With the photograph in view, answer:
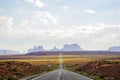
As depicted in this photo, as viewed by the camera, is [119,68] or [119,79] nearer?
[119,79]

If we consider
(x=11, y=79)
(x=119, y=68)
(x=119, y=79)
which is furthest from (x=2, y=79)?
(x=119, y=68)

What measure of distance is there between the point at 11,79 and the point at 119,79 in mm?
12925

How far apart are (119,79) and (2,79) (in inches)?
538

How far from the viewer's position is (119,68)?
47.5 metres

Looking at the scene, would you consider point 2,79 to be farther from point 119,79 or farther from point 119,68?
point 119,68

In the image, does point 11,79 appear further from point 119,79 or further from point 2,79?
point 119,79

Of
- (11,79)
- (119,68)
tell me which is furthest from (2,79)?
(119,68)

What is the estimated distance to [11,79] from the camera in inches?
1454

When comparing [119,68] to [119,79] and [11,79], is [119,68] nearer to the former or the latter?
[119,79]

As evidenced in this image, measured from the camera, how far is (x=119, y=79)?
116 feet

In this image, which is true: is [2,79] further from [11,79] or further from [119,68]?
[119,68]

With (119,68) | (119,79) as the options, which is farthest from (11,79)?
(119,68)

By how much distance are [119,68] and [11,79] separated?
18525 mm

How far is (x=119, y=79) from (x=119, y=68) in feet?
41.0
